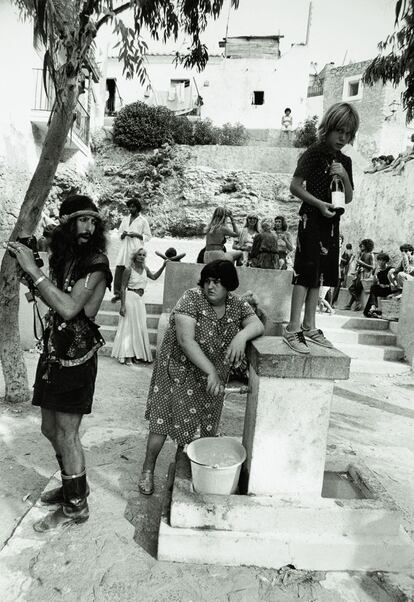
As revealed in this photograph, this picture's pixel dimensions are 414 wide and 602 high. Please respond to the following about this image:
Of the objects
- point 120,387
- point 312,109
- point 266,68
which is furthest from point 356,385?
point 312,109

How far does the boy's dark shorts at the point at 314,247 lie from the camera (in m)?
3.03

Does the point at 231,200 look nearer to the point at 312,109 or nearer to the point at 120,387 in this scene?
the point at 120,387

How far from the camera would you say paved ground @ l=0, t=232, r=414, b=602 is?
225cm

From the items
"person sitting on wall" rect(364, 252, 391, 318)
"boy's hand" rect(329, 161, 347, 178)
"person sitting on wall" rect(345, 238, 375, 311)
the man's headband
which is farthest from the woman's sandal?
"person sitting on wall" rect(345, 238, 375, 311)

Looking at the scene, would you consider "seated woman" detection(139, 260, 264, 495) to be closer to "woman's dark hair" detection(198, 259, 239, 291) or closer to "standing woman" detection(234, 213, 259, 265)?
"woman's dark hair" detection(198, 259, 239, 291)

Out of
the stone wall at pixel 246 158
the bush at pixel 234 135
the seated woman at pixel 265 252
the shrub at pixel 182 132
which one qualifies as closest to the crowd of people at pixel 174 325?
the seated woman at pixel 265 252

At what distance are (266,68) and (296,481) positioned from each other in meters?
29.9

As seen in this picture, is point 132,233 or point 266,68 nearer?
point 132,233

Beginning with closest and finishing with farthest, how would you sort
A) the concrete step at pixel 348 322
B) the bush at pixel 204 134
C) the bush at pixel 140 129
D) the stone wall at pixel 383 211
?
1. the concrete step at pixel 348 322
2. the stone wall at pixel 383 211
3. the bush at pixel 140 129
4. the bush at pixel 204 134

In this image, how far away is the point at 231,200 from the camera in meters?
18.9

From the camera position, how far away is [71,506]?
2.67 metres

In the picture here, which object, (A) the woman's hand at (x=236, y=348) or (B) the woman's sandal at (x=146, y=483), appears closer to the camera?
(A) the woman's hand at (x=236, y=348)

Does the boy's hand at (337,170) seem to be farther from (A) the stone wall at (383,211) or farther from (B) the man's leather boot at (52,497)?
(A) the stone wall at (383,211)

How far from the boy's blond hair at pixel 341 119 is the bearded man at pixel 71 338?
160cm
